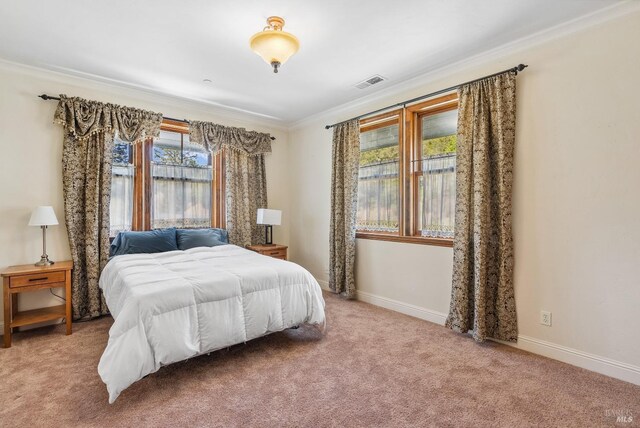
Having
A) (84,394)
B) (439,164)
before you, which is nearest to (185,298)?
(84,394)

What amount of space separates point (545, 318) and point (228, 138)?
416 centimetres

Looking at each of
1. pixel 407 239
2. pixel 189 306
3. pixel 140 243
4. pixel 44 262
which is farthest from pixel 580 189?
pixel 44 262

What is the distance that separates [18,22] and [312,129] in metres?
3.27

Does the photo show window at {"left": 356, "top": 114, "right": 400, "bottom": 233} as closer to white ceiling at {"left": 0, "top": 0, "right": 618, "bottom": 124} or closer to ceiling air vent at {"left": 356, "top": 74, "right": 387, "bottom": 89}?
ceiling air vent at {"left": 356, "top": 74, "right": 387, "bottom": 89}

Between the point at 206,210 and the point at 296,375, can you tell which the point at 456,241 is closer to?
the point at 296,375

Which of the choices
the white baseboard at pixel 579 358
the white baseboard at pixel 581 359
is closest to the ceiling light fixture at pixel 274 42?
the white baseboard at pixel 579 358

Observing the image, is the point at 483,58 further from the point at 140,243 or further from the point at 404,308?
the point at 140,243

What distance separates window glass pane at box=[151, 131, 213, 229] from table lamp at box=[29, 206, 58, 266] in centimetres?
101

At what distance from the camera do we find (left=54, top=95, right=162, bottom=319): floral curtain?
3.21m

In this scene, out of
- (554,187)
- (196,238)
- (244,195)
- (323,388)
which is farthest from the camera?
(244,195)

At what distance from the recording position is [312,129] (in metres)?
4.76

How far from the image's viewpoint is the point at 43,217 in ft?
9.50

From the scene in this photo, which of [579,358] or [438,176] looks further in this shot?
[438,176]

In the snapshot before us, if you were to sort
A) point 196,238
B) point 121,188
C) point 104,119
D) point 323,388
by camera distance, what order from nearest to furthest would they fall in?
1. point 323,388
2. point 104,119
3. point 121,188
4. point 196,238
